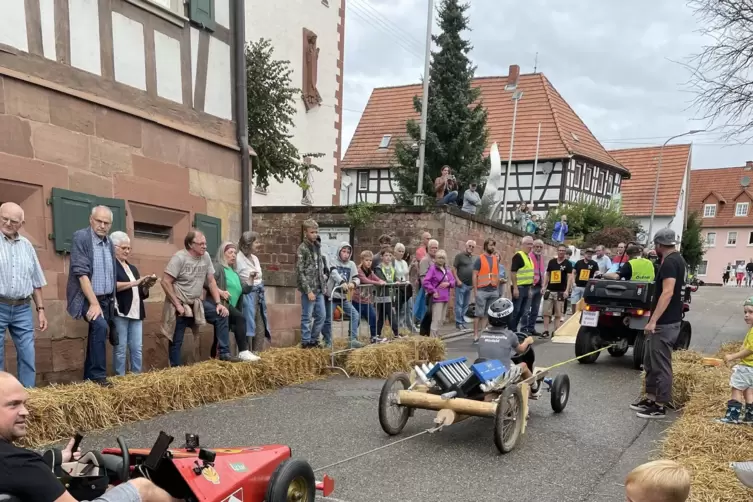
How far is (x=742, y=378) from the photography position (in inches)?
197

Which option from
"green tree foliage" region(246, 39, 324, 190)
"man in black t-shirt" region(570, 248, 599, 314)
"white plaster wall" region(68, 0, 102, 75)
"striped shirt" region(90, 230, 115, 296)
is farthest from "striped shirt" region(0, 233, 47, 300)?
"green tree foliage" region(246, 39, 324, 190)

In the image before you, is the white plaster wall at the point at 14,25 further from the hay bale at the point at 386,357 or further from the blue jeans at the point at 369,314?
the blue jeans at the point at 369,314

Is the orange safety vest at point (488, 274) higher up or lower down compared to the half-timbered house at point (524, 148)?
lower down

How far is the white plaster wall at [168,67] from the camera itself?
24.8 ft

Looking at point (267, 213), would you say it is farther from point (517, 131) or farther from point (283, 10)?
point (517, 131)

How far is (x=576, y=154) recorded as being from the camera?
30656mm

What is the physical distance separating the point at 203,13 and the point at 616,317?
7.70m

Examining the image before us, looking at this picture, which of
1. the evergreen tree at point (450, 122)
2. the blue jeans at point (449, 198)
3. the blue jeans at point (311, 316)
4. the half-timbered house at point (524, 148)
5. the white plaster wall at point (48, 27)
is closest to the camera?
the white plaster wall at point (48, 27)

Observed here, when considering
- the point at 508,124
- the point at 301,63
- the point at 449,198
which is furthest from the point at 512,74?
the point at 449,198

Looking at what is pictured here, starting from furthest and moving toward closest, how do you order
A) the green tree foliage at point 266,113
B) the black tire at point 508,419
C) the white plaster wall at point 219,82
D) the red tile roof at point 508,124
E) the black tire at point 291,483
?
the red tile roof at point 508,124, the green tree foliage at point 266,113, the white plaster wall at point 219,82, the black tire at point 508,419, the black tire at point 291,483

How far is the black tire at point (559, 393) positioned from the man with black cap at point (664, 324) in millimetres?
788

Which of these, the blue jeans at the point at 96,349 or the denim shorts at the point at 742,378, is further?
the blue jeans at the point at 96,349

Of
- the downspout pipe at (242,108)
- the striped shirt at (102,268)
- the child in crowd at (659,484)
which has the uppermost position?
the downspout pipe at (242,108)

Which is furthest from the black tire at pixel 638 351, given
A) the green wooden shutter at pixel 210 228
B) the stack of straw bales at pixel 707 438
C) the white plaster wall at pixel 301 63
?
the white plaster wall at pixel 301 63
